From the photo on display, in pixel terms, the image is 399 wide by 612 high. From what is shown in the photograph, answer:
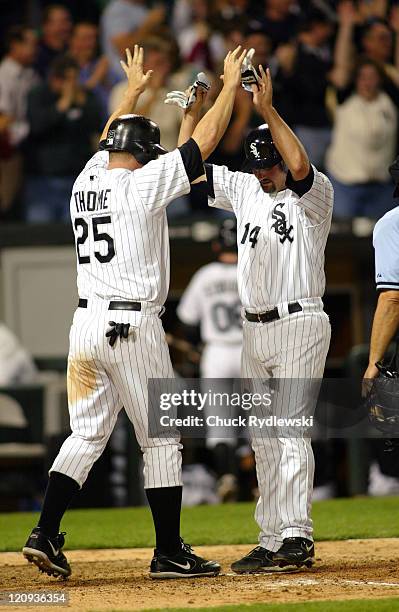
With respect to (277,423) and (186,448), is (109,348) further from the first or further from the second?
(186,448)

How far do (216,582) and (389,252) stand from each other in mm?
1511

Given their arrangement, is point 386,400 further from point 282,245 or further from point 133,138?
point 133,138

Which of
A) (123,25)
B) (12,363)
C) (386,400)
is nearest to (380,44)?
(123,25)

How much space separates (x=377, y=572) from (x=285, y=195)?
1.65 meters

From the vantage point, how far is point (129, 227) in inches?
191

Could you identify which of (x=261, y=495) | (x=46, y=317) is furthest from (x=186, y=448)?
(x=261, y=495)

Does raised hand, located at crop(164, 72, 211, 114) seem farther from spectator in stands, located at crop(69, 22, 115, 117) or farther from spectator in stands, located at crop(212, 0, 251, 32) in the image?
spectator in stands, located at crop(212, 0, 251, 32)

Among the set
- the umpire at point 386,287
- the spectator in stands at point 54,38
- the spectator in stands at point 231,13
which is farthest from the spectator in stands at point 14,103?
the umpire at point 386,287

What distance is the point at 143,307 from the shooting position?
4.86 meters

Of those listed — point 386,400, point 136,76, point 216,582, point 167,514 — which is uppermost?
point 136,76

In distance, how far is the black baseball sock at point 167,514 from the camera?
4.82 meters

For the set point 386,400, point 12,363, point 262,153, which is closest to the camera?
point 386,400

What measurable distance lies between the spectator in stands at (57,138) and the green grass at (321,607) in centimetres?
679

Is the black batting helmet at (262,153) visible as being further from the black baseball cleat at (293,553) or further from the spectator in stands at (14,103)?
the spectator in stands at (14,103)
